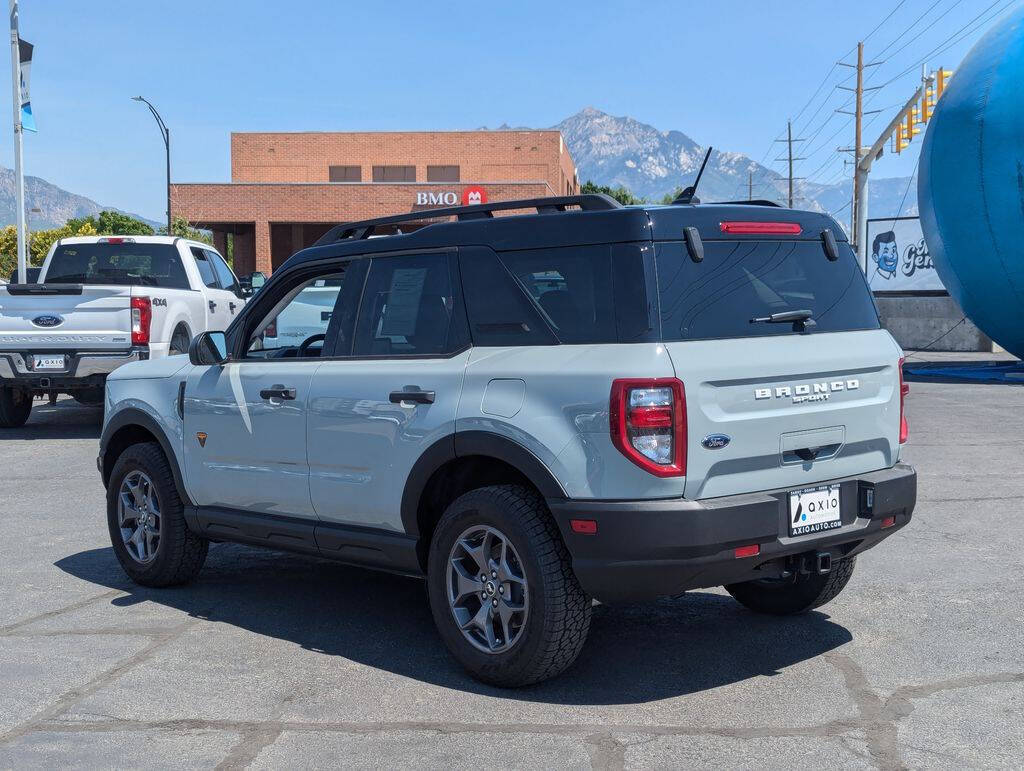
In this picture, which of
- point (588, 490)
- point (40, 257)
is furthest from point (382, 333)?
point (40, 257)

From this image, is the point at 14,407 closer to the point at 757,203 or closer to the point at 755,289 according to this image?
the point at 757,203

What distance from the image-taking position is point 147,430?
675 cm

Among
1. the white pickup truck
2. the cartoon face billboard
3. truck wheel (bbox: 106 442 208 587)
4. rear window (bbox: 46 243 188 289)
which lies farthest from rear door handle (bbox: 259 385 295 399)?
the cartoon face billboard

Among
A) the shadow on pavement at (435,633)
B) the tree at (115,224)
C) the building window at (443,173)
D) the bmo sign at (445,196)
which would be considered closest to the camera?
the shadow on pavement at (435,633)

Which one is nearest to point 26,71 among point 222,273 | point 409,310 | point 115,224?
point 222,273

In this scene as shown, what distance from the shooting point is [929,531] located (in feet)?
26.2

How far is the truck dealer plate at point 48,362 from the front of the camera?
502 inches

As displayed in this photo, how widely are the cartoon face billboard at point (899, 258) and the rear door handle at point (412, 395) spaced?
27.2m

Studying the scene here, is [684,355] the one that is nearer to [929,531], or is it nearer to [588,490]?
[588,490]

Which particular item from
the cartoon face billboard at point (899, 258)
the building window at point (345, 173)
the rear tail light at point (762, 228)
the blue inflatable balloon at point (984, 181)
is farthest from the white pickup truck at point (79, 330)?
the building window at point (345, 173)

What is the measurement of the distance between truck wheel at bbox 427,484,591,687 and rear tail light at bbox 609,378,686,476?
55cm

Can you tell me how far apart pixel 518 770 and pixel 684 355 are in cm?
162

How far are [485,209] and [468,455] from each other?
3.71 feet

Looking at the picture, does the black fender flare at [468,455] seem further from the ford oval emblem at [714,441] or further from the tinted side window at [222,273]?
the tinted side window at [222,273]
